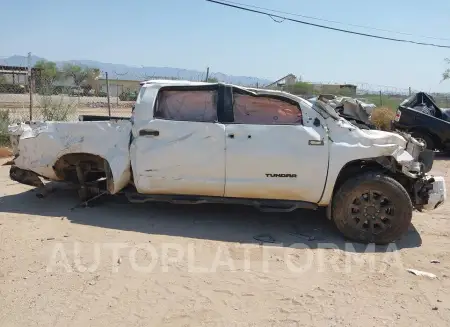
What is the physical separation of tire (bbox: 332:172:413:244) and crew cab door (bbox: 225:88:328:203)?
13.1 inches

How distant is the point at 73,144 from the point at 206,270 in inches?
106

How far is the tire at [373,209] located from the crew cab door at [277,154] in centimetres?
33

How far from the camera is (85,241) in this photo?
4887 millimetres

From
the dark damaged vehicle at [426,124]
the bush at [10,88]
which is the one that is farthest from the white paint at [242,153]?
the bush at [10,88]

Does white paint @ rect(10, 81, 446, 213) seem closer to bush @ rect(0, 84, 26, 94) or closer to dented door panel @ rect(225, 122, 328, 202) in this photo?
dented door panel @ rect(225, 122, 328, 202)

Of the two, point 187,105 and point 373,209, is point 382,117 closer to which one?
point 373,209

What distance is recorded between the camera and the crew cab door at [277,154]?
16.9 feet

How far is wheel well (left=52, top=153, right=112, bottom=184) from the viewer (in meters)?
5.96

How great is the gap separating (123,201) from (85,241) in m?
1.58

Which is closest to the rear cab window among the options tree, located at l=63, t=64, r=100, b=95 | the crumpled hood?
the crumpled hood

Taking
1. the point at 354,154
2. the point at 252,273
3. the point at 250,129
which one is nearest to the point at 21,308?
the point at 252,273

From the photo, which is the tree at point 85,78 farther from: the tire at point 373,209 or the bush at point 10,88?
the tire at point 373,209

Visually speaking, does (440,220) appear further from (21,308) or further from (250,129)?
(21,308)

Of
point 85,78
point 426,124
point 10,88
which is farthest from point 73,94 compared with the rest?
point 85,78
